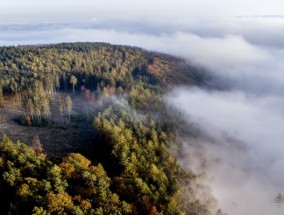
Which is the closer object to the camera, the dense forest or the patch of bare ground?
the dense forest

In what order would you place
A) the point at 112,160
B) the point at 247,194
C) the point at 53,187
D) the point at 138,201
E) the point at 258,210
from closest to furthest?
the point at 53,187
the point at 138,201
the point at 112,160
the point at 258,210
the point at 247,194

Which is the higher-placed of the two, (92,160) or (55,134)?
(55,134)

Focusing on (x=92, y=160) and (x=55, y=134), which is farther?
(x=55, y=134)

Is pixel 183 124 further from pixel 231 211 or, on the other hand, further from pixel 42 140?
pixel 42 140

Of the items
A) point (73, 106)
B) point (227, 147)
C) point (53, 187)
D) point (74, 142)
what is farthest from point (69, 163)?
point (227, 147)

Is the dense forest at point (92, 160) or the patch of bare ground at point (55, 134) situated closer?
the dense forest at point (92, 160)

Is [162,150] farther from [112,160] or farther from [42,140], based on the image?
[42,140]

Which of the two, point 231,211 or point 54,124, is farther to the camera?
point 54,124

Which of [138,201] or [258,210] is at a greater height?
[138,201]

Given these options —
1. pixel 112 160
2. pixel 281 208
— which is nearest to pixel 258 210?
pixel 281 208

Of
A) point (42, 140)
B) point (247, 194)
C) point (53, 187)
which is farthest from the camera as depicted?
point (247, 194)
